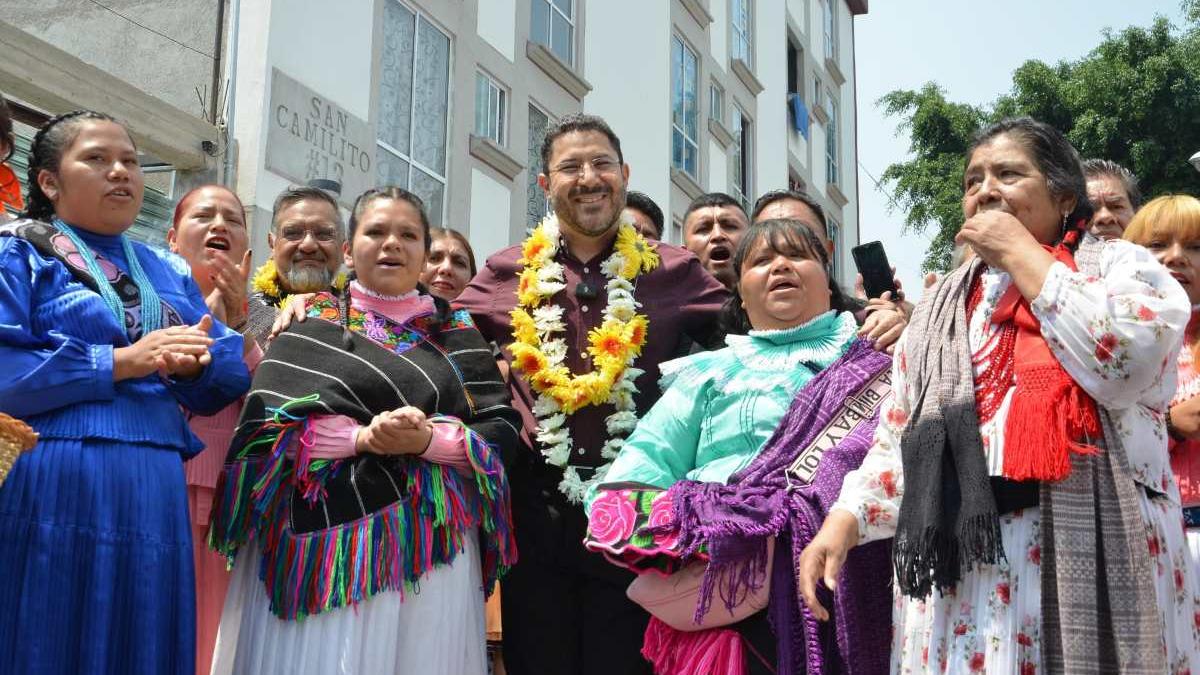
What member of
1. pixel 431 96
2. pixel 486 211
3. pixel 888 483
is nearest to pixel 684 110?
pixel 486 211

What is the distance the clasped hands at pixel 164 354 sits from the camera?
320cm

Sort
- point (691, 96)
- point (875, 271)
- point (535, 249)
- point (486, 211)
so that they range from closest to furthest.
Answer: point (875, 271) < point (535, 249) < point (486, 211) < point (691, 96)

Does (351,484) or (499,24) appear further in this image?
(499,24)

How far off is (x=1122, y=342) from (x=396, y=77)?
8625 mm

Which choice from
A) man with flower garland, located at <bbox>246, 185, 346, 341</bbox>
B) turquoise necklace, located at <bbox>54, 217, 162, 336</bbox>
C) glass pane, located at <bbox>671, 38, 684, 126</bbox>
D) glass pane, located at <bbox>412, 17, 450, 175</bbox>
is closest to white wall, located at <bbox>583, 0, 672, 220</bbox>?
glass pane, located at <bbox>671, 38, 684, 126</bbox>

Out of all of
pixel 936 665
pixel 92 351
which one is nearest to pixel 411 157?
pixel 92 351

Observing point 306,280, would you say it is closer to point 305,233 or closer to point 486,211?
point 305,233

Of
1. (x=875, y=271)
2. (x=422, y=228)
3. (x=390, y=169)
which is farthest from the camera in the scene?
(x=390, y=169)

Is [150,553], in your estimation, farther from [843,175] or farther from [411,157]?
[843,175]

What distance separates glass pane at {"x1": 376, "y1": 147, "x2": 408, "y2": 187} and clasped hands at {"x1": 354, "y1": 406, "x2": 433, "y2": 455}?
254 inches

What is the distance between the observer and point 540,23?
1291 centimetres


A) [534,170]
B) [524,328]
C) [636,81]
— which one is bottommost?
[524,328]

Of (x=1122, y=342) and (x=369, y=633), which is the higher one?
(x=1122, y=342)

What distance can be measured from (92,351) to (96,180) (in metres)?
0.61
